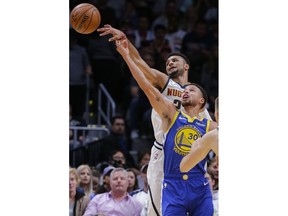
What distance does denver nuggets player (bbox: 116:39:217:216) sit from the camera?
7684mm

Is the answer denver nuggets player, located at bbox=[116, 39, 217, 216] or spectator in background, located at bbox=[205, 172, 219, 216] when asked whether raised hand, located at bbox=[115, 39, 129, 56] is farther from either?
spectator in background, located at bbox=[205, 172, 219, 216]

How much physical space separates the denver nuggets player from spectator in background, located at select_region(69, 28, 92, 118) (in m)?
4.27

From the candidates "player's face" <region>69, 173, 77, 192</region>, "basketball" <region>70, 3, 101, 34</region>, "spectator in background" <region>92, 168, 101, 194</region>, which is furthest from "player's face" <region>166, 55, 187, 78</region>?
Answer: "spectator in background" <region>92, 168, 101, 194</region>

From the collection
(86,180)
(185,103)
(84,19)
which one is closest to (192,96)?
(185,103)

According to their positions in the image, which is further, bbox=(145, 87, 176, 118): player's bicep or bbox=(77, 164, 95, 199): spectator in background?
bbox=(77, 164, 95, 199): spectator in background

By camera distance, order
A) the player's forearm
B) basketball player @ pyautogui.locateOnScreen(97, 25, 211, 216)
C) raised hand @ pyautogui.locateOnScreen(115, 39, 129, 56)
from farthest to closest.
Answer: basketball player @ pyautogui.locateOnScreen(97, 25, 211, 216)
raised hand @ pyautogui.locateOnScreen(115, 39, 129, 56)
the player's forearm

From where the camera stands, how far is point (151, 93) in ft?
25.5

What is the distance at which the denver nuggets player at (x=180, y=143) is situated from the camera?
7.68 metres

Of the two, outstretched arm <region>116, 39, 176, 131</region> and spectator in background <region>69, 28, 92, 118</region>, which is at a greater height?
spectator in background <region>69, 28, 92, 118</region>
